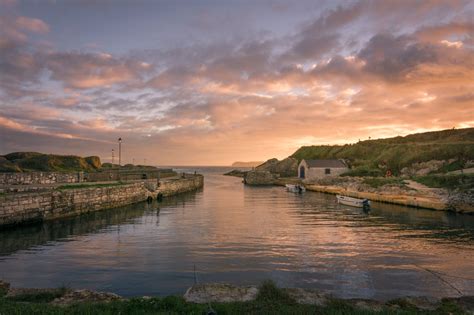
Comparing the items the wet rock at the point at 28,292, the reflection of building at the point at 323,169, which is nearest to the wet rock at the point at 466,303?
the wet rock at the point at 28,292

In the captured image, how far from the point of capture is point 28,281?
1493 cm

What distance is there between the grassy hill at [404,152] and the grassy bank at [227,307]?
68339 millimetres

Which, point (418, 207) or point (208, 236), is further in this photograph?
point (418, 207)

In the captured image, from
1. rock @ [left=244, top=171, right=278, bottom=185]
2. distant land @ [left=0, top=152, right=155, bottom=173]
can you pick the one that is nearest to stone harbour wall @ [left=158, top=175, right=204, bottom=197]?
distant land @ [left=0, top=152, right=155, bottom=173]

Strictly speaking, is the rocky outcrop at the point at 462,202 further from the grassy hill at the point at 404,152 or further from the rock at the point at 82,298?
the rock at the point at 82,298

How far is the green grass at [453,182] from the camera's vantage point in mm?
41181

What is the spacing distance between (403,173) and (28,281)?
80.2 m

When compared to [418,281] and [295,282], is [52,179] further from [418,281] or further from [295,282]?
[418,281]

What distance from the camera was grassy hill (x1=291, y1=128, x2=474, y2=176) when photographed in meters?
74.7

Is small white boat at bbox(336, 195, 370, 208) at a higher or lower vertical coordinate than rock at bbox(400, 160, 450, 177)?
lower

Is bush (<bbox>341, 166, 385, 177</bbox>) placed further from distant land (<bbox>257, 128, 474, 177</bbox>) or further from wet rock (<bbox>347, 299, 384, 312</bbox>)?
wet rock (<bbox>347, 299, 384, 312</bbox>)

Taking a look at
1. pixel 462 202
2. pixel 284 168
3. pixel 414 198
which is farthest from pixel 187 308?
pixel 284 168

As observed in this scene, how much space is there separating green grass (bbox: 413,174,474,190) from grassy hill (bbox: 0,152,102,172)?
64.0 m

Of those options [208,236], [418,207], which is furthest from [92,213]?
[418,207]
